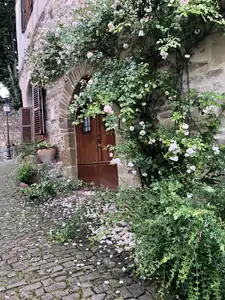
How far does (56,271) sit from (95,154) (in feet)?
10.7

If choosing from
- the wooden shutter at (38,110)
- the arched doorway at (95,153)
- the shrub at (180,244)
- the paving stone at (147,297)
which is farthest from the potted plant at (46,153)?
the paving stone at (147,297)

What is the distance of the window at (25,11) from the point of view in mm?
7680

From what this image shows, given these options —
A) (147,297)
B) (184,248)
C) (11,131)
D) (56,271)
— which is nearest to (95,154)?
(56,271)

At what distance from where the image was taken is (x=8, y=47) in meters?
16.5

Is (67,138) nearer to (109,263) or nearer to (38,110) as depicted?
(38,110)

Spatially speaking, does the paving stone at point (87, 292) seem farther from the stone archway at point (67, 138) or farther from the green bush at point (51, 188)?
the stone archway at point (67, 138)

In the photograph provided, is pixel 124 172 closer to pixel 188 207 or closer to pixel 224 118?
pixel 224 118

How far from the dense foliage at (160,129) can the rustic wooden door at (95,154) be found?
5.05 feet

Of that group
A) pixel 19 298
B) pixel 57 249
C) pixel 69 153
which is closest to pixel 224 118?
pixel 57 249

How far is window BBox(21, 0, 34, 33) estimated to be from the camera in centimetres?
768

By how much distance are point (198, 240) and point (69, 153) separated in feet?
13.4

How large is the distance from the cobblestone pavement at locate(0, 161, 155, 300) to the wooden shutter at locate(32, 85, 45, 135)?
3.49m

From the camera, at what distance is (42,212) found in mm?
4082

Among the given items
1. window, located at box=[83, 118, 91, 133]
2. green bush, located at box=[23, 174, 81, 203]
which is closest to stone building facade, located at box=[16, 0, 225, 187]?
window, located at box=[83, 118, 91, 133]
